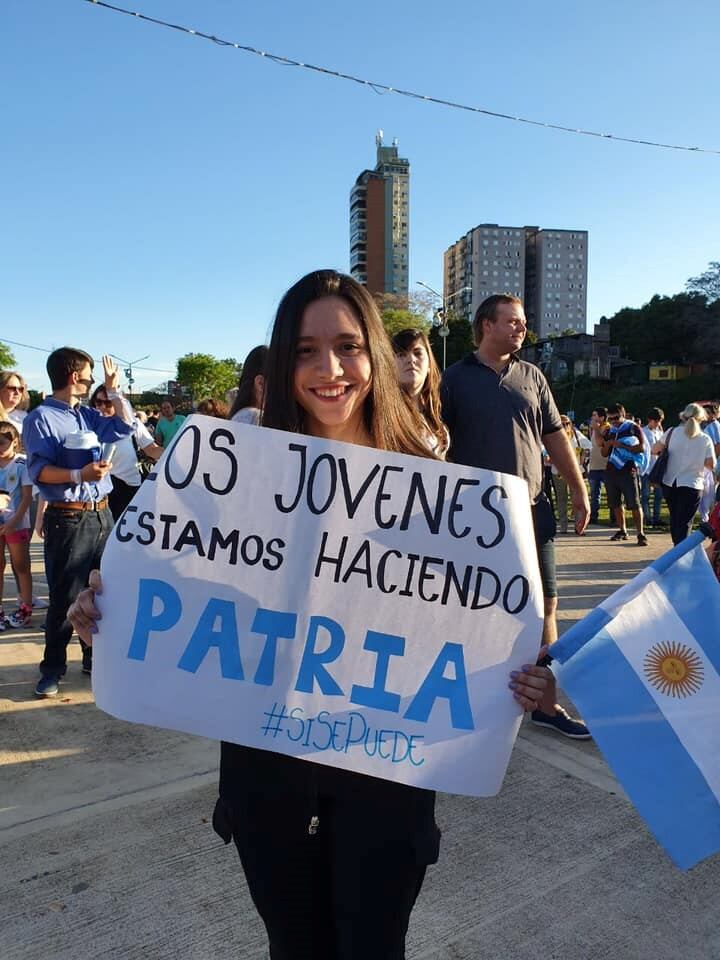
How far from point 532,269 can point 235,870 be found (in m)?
162

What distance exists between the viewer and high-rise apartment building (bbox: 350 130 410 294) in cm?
12888

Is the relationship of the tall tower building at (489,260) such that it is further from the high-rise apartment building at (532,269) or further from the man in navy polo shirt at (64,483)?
the man in navy polo shirt at (64,483)

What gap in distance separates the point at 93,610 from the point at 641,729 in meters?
1.22

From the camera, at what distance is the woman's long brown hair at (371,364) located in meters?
1.54

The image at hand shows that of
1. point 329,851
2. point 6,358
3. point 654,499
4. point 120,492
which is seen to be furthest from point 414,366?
point 6,358

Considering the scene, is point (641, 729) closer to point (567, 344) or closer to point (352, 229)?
point (567, 344)

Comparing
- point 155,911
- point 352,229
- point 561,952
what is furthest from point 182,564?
point 352,229

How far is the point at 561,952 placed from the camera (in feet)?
6.80

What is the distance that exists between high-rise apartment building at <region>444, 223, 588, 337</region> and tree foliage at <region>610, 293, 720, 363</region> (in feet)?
154

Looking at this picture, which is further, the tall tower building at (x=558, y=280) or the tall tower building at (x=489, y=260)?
the tall tower building at (x=558, y=280)

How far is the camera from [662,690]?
5.15 feet

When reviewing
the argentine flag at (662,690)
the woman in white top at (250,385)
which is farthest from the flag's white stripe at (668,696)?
the woman in white top at (250,385)

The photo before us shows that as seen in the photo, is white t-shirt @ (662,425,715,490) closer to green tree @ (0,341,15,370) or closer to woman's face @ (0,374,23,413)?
woman's face @ (0,374,23,413)

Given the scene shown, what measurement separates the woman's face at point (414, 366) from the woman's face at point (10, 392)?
175 inches
